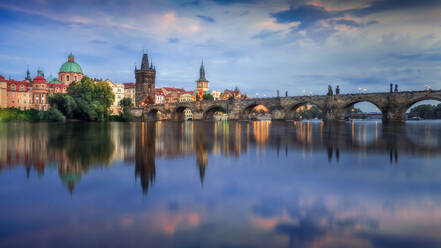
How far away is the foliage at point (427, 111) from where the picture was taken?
10714cm

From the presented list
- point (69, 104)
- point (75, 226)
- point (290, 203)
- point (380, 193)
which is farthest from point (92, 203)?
point (69, 104)

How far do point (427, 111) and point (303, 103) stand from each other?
65418mm

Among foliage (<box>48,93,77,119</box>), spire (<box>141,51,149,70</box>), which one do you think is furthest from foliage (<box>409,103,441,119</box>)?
foliage (<box>48,93,77,119</box>)

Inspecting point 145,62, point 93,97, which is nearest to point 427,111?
point 93,97

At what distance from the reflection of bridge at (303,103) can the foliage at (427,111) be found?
192ft

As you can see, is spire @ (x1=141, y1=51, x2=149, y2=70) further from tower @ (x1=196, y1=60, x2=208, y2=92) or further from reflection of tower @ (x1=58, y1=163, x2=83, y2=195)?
reflection of tower @ (x1=58, y1=163, x2=83, y2=195)

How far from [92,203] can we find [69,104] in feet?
168

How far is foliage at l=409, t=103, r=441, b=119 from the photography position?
107 meters

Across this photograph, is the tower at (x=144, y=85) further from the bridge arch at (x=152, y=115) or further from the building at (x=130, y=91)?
the bridge arch at (x=152, y=115)

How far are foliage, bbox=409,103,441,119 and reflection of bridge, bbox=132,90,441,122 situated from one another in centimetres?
5861

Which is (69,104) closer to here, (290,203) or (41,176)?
(41,176)

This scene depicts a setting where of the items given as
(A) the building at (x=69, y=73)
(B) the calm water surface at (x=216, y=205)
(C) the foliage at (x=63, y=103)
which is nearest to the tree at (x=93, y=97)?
(C) the foliage at (x=63, y=103)

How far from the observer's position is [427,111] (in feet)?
371

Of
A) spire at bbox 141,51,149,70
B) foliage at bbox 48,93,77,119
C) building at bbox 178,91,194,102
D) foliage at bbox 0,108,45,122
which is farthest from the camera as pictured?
building at bbox 178,91,194,102
